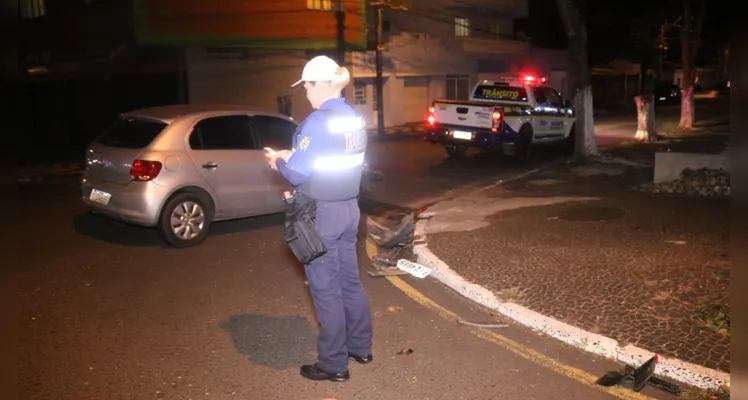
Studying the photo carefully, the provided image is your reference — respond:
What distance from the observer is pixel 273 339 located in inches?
206

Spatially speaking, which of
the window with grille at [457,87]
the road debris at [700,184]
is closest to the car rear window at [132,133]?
the road debris at [700,184]

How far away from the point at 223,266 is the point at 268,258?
0.57 metres

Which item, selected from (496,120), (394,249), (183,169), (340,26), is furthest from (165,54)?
(394,249)

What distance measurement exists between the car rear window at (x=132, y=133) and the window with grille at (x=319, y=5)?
15.7 meters

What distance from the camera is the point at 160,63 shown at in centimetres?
1906

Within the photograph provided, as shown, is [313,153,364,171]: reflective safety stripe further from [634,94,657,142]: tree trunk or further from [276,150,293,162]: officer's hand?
[634,94,657,142]: tree trunk

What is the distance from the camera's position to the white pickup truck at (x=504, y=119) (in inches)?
598

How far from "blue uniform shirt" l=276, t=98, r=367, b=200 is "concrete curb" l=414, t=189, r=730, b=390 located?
214cm

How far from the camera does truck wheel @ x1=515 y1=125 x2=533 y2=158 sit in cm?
1592

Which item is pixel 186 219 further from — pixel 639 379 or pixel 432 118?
pixel 432 118

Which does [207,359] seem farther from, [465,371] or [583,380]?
[583,380]

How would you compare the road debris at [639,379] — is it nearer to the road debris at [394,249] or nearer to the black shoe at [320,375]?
the black shoe at [320,375]

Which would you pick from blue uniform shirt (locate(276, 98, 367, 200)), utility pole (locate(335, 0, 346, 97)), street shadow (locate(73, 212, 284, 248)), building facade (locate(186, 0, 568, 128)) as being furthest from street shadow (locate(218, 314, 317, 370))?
utility pole (locate(335, 0, 346, 97))

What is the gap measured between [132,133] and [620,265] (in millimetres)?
5758
